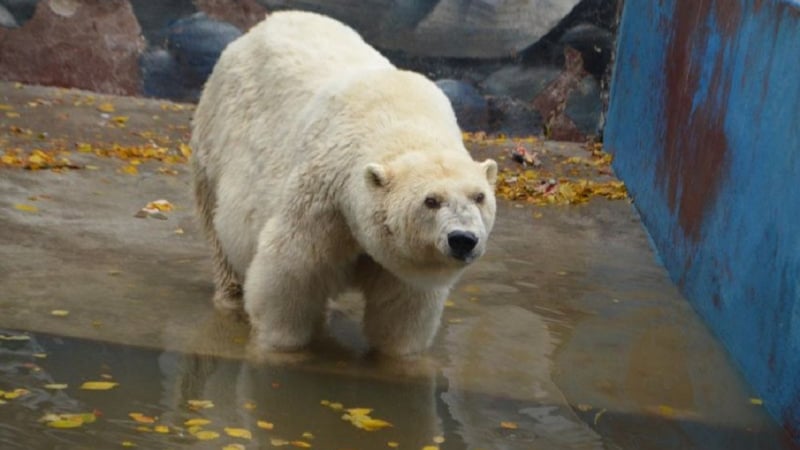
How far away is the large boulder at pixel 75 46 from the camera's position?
13570 millimetres

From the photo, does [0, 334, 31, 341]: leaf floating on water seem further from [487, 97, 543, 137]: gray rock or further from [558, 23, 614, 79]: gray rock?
[558, 23, 614, 79]: gray rock

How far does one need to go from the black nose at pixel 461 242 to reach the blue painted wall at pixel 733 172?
1.52 meters

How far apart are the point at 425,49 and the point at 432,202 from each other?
8.08 metres

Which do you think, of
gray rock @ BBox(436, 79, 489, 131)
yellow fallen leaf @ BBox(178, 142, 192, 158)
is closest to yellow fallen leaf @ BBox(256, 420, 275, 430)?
yellow fallen leaf @ BBox(178, 142, 192, 158)

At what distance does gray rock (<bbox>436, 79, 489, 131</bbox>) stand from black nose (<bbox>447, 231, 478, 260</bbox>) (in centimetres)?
814

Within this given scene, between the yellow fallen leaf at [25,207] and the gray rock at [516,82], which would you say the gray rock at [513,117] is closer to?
the gray rock at [516,82]

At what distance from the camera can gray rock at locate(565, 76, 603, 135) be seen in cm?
1384

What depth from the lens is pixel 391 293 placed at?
6.74 m

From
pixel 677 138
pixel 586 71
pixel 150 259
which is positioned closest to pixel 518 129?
pixel 586 71

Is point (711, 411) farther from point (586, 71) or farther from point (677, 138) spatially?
point (586, 71)

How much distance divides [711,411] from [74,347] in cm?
299

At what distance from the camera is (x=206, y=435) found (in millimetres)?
5605

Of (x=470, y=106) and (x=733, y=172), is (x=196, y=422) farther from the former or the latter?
(x=470, y=106)

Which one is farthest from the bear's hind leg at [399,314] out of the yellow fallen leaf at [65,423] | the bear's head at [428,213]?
the yellow fallen leaf at [65,423]
